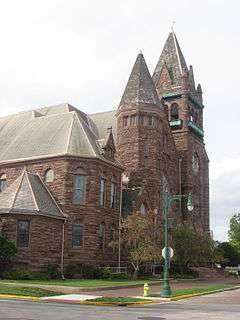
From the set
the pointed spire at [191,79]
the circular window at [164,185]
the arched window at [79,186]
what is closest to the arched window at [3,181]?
the arched window at [79,186]

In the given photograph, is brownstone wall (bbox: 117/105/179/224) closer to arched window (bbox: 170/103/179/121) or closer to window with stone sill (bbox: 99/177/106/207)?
window with stone sill (bbox: 99/177/106/207)

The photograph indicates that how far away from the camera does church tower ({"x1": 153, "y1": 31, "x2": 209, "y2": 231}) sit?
65.7 meters

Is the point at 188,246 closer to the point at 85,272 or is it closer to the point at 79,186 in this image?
the point at 85,272

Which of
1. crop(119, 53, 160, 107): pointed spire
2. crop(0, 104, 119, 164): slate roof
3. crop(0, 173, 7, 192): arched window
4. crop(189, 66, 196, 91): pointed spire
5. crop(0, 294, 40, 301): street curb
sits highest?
crop(189, 66, 196, 91): pointed spire

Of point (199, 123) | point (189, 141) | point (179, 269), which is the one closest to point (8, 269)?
point (179, 269)

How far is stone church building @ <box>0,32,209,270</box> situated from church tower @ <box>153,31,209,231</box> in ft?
0.95

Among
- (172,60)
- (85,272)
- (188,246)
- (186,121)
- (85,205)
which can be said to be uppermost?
(172,60)

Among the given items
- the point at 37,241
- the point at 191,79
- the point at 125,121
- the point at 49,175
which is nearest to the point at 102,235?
the point at 49,175

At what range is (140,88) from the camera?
57094 mm

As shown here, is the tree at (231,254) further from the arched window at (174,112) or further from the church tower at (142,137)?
the church tower at (142,137)

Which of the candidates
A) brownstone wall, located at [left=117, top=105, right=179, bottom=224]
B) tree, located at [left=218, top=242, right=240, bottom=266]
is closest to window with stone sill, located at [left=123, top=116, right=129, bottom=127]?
brownstone wall, located at [left=117, top=105, right=179, bottom=224]

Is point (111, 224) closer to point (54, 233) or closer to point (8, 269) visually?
point (54, 233)

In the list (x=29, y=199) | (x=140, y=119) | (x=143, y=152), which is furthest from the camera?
(x=140, y=119)

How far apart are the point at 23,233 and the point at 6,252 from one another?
330 centimetres
